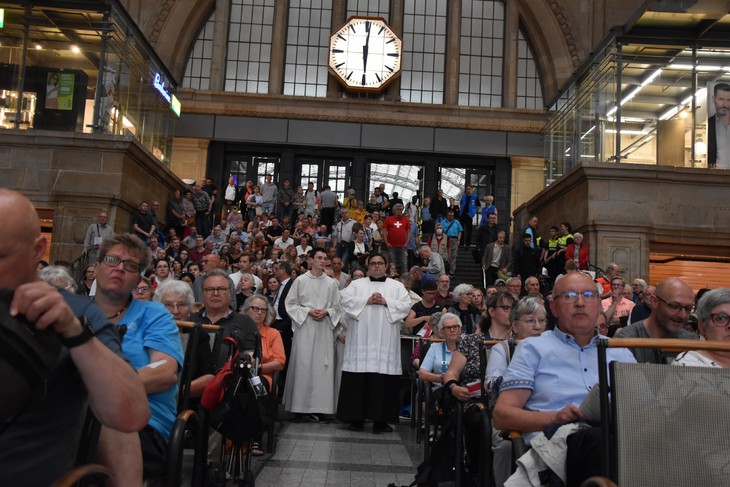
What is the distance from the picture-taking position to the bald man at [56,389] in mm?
2195

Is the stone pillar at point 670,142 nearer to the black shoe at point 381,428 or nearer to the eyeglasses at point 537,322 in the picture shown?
the black shoe at point 381,428

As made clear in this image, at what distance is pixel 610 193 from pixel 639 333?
13924 millimetres

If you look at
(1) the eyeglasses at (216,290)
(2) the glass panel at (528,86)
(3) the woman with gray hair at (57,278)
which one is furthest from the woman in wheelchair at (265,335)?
(2) the glass panel at (528,86)

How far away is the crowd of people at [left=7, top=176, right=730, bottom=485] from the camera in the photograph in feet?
13.5

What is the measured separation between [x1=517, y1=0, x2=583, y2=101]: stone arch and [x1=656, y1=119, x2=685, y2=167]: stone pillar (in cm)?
1034

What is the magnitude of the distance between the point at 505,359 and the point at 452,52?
1030 inches

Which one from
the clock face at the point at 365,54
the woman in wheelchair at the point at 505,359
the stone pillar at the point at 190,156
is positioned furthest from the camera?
the clock face at the point at 365,54

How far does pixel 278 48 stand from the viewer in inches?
1188

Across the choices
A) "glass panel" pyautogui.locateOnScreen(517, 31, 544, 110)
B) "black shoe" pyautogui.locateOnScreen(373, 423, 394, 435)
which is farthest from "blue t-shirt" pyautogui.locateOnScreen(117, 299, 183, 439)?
"glass panel" pyautogui.locateOnScreen(517, 31, 544, 110)

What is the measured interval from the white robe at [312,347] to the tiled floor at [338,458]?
549 millimetres

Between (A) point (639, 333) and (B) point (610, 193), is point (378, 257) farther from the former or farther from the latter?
(B) point (610, 193)

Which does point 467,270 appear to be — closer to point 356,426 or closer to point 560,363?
point 356,426

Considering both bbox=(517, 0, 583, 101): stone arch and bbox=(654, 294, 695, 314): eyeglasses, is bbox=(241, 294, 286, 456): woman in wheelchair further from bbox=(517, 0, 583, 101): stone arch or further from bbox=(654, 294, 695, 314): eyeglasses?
bbox=(517, 0, 583, 101): stone arch

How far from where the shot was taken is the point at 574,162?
21.6m
